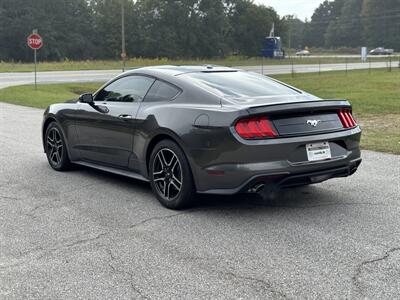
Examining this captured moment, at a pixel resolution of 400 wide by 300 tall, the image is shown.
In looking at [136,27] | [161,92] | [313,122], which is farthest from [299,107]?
[136,27]

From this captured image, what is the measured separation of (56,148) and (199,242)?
146 inches

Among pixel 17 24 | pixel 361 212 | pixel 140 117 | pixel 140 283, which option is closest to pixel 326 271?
pixel 140 283

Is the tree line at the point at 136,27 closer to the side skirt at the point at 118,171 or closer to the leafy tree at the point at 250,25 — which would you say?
the leafy tree at the point at 250,25

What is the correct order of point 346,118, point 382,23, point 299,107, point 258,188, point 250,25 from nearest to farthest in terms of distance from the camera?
point 258,188, point 299,107, point 346,118, point 250,25, point 382,23

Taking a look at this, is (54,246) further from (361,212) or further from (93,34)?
(93,34)

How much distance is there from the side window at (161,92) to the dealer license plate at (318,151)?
1.53 meters

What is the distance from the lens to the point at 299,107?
203 inches

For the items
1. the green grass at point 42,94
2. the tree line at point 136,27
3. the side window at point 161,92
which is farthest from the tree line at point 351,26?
the side window at point 161,92

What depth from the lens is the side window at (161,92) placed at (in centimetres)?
577

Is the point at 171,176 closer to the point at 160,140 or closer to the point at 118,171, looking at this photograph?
the point at 160,140

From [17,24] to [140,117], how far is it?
7264cm

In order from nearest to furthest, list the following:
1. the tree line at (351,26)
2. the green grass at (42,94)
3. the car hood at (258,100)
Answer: the car hood at (258,100)
the green grass at (42,94)
the tree line at (351,26)

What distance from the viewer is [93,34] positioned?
8056 centimetres

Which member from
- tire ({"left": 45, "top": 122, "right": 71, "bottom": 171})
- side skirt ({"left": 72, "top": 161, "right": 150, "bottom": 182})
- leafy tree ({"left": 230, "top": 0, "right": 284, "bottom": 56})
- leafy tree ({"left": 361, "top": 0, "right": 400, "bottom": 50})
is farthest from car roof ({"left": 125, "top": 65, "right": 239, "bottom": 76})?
leafy tree ({"left": 361, "top": 0, "right": 400, "bottom": 50})
